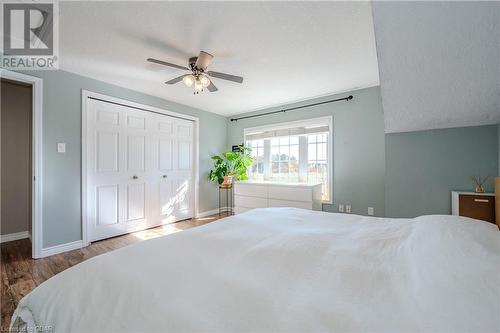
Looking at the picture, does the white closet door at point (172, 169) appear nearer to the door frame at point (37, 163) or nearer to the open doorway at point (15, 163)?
the door frame at point (37, 163)

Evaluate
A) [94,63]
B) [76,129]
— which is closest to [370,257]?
[94,63]

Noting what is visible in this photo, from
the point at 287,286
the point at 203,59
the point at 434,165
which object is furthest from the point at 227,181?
the point at 287,286

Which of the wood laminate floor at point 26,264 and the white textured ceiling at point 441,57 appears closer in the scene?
the white textured ceiling at point 441,57

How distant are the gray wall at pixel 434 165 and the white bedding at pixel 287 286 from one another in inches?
55.1

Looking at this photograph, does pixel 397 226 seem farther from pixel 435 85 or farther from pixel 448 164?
pixel 448 164

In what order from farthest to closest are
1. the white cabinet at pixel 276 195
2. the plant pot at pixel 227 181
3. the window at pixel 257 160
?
the window at pixel 257 160, the plant pot at pixel 227 181, the white cabinet at pixel 276 195

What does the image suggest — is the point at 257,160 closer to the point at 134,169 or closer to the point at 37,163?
the point at 134,169

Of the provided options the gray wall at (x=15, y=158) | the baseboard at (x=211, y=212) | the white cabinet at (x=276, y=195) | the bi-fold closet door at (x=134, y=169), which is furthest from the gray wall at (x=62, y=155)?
the white cabinet at (x=276, y=195)

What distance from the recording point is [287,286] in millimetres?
819

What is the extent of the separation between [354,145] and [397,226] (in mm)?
2150

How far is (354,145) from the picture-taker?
344 centimetres

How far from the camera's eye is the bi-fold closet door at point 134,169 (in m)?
3.05

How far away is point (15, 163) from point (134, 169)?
173 centimetres

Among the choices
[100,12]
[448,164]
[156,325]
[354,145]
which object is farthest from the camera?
[354,145]
